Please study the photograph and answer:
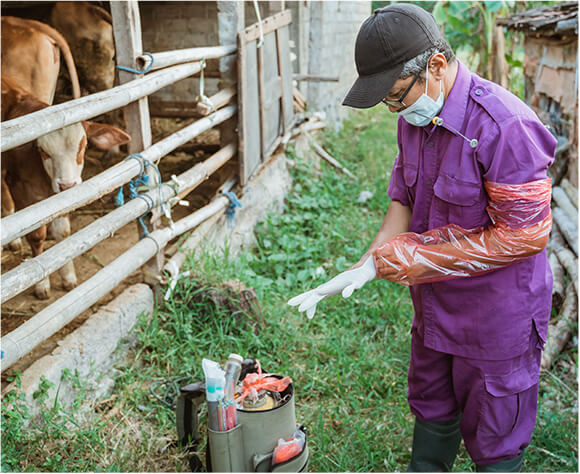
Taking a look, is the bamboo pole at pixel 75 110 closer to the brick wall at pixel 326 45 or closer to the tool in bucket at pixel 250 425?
the tool in bucket at pixel 250 425

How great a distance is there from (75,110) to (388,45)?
5.41ft

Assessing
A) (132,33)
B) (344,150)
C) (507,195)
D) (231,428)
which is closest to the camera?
(507,195)

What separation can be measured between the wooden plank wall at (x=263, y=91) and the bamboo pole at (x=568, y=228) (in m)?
2.59

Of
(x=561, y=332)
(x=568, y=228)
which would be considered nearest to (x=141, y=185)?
(x=561, y=332)

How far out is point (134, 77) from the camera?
133 inches

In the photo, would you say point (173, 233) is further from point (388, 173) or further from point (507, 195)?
point (388, 173)

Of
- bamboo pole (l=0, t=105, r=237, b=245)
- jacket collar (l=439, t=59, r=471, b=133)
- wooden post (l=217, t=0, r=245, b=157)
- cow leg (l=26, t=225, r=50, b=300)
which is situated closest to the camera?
jacket collar (l=439, t=59, r=471, b=133)

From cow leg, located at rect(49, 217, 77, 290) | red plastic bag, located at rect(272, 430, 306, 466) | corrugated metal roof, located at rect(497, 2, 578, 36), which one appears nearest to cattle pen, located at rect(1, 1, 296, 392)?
cow leg, located at rect(49, 217, 77, 290)

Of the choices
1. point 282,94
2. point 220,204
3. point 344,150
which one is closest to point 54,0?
point 282,94

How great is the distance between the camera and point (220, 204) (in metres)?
4.51

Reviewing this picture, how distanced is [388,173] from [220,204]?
3.29 m

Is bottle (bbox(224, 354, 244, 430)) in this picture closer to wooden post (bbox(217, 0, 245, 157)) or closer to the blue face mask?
the blue face mask

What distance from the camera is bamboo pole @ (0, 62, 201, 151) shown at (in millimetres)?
2455

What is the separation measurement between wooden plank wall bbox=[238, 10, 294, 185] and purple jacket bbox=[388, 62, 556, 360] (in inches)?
97.7
